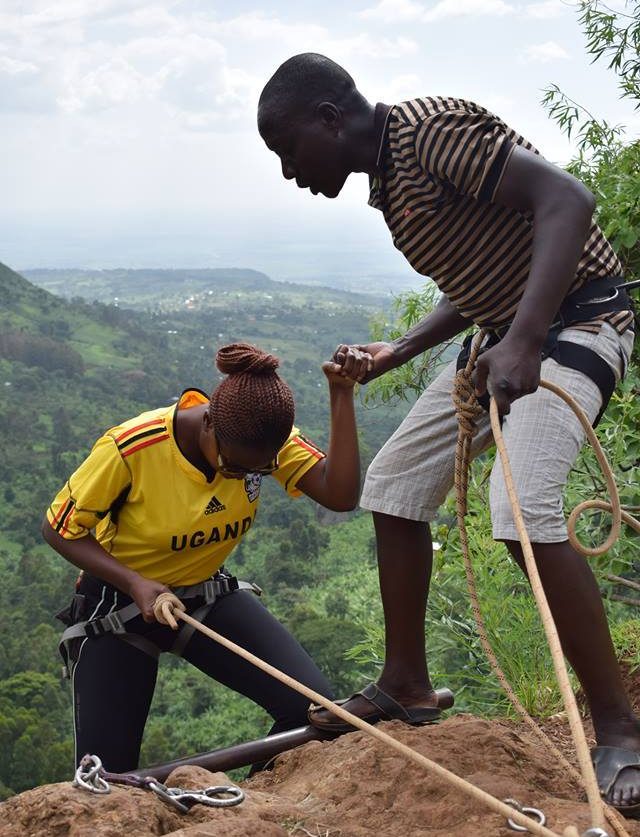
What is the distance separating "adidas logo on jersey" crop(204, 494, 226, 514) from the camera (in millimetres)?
3152

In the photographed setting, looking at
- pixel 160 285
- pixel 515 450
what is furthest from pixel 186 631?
pixel 160 285

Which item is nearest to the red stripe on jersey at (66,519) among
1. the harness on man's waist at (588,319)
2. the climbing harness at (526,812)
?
the harness on man's waist at (588,319)

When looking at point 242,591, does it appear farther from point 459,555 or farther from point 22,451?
point 22,451

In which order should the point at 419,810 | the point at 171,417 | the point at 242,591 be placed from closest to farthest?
the point at 419,810 → the point at 171,417 → the point at 242,591

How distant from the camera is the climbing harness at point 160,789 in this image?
6.93 ft

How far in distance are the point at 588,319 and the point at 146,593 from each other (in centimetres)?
142

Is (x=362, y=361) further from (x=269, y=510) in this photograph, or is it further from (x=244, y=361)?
(x=269, y=510)

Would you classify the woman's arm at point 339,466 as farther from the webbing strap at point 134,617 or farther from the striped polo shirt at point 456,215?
the striped polo shirt at point 456,215

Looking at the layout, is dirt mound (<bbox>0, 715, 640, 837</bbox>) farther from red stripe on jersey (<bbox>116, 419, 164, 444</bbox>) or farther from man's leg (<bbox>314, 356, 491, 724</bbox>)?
red stripe on jersey (<bbox>116, 419, 164, 444</bbox>)

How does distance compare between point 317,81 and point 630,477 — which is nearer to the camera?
point 317,81

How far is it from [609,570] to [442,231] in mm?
2563

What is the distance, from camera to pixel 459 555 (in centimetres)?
525

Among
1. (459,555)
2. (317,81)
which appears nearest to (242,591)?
(317,81)

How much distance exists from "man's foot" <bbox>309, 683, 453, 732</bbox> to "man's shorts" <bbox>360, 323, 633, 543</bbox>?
0.52 metres
